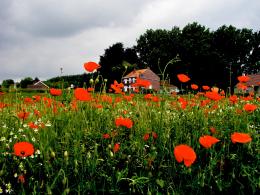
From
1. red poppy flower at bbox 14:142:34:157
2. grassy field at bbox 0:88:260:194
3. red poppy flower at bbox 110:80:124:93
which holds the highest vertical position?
red poppy flower at bbox 110:80:124:93

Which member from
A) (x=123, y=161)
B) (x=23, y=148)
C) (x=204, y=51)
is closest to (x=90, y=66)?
(x=123, y=161)

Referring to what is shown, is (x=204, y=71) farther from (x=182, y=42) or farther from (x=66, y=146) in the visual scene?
(x=66, y=146)

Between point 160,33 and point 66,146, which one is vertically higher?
point 160,33

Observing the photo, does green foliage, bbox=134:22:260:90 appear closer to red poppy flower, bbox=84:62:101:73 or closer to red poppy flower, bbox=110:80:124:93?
red poppy flower, bbox=110:80:124:93

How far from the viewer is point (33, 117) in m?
4.77

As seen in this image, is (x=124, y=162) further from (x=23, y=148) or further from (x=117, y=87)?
(x=117, y=87)

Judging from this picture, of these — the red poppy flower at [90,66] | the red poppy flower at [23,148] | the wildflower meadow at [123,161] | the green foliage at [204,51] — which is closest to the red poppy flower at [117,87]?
the wildflower meadow at [123,161]

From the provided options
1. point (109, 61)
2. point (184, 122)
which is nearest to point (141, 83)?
point (184, 122)

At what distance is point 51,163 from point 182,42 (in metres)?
54.5

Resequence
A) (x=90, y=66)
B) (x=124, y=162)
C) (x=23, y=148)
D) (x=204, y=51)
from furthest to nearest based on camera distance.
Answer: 1. (x=204, y=51)
2. (x=90, y=66)
3. (x=124, y=162)
4. (x=23, y=148)

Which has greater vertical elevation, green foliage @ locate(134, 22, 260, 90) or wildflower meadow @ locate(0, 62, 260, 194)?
green foliage @ locate(134, 22, 260, 90)

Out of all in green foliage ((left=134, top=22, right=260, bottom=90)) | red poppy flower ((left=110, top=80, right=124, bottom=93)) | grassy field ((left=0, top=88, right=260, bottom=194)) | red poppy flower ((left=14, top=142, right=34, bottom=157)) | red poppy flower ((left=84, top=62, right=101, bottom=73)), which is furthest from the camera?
green foliage ((left=134, top=22, right=260, bottom=90))

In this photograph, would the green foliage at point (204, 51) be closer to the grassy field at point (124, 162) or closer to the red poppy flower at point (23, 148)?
the grassy field at point (124, 162)

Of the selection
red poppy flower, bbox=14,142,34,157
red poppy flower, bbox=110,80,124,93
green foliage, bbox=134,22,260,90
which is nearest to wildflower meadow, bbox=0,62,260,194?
red poppy flower, bbox=14,142,34,157
